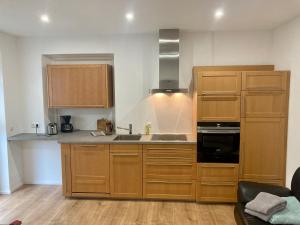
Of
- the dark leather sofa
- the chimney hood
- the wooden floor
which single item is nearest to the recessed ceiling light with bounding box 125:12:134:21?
the chimney hood

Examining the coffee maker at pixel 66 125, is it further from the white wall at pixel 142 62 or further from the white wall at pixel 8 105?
the white wall at pixel 8 105

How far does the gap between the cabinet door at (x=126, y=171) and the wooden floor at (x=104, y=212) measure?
7.0 inches

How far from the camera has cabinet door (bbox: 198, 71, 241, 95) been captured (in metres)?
3.28

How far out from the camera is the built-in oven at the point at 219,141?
3328mm

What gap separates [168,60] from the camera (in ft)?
12.0

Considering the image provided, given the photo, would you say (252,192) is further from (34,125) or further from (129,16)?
(34,125)

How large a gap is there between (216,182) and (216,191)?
140mm

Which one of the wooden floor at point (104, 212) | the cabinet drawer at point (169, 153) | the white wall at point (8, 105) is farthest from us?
the white wall at point (8, 105)

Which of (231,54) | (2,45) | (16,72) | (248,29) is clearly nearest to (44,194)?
(16,72)

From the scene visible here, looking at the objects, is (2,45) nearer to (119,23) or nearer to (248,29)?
(119,23)

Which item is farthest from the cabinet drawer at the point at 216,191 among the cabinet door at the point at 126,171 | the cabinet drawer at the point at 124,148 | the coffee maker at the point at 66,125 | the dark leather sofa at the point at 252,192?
the coffee maker at the point at 66,125

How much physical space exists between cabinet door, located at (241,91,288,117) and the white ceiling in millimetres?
999

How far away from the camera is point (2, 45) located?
373 cm

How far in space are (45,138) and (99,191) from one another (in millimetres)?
1195
